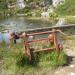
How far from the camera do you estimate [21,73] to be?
1016 centimetres

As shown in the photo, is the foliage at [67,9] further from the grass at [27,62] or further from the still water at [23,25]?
the grass at [27,62]

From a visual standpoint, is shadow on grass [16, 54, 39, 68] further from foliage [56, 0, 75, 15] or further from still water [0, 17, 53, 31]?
foliage [56, 0, 75, 15]

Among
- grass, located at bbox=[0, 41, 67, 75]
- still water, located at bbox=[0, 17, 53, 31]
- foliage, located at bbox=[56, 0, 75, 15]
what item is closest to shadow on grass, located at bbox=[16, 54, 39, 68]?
grass, located at bbox=[0, 41, 67, 75]

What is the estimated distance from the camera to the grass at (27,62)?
10.3m

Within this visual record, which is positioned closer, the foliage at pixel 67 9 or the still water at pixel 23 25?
the still water at pixel 23 25

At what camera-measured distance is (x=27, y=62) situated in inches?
412

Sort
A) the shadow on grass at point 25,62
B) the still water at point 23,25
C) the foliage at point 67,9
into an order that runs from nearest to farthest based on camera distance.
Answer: the shadow on grass at point 25,62
the still water at point 23,25
the foliage at point 67,9

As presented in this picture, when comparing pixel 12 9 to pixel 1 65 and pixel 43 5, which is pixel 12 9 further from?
pixel 1 65

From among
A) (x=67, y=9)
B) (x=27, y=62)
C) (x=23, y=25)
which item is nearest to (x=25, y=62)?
(x=27, y=62)

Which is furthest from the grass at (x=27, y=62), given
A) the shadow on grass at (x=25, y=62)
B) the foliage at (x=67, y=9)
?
the foliage at (x=67, y=9)

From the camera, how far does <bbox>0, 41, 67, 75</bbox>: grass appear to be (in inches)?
406

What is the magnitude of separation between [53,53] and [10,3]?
66787mm

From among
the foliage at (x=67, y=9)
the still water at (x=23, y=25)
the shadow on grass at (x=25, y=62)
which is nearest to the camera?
the shadow on grass at (x=25, y=62)

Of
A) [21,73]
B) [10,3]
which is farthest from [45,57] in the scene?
[10,3]
